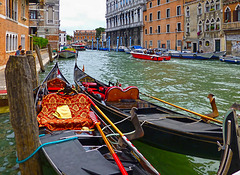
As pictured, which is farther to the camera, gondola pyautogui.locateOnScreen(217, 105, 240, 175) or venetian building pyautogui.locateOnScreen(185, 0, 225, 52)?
venetian building pyautogui.locateOnScreen(185, 0, 225, 52)

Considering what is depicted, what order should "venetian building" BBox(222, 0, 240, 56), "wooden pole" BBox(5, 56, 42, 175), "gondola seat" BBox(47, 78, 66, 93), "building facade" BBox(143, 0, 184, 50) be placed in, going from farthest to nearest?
1. "building facade" BBox(143, 0, 184, 50)
2. "venetian building" BBox(222, 0, 240, 56)
3. "gondola seat" BBox(47, 78, 66, 93)
4. "wooden pole" BBox(5, 56, 42, 175)

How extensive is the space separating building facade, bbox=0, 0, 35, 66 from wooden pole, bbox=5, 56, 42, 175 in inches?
295

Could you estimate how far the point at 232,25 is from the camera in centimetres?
1839

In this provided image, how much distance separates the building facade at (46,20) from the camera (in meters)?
26.2

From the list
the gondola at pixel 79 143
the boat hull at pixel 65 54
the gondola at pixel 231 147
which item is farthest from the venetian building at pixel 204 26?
the gondola at pixel 231 147

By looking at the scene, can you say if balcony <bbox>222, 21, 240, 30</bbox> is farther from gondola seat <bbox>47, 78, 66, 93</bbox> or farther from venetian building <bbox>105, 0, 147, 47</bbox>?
gondola seat <bbox>47, 78, 66, 93</bbox>

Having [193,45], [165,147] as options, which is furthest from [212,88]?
[193,45]

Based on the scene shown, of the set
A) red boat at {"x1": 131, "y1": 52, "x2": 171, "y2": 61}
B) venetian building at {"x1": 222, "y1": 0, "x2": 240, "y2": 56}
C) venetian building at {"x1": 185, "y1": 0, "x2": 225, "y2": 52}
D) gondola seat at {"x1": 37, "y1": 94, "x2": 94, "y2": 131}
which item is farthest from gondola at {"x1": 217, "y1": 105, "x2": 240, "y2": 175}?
venetian building at {"x1": 185, "y1": 0, "x2": 225, "y2": 52}

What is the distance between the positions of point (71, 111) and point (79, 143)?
3.72 ft

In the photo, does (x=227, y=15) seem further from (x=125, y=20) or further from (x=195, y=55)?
(x=125, y=20)

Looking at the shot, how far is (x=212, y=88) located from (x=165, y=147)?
20.0 ft

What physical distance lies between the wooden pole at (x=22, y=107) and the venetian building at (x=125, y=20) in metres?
31.3

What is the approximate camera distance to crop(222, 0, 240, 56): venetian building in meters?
18.1

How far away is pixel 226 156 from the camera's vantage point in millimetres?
1932
